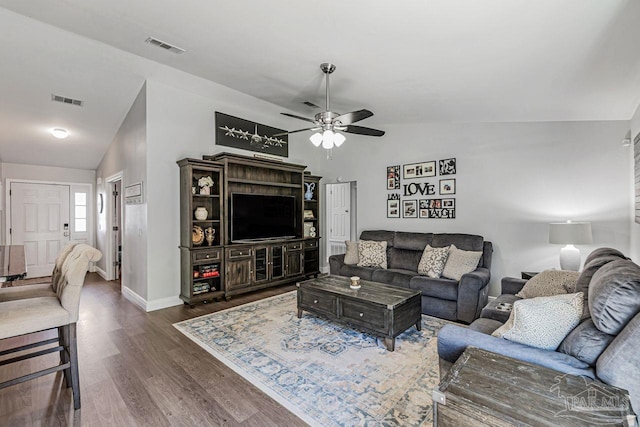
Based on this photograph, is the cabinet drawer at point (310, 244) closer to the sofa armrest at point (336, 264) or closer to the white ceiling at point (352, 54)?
the sofa armrest at point (336, 264)

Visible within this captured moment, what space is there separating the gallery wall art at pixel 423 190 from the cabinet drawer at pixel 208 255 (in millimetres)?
3011

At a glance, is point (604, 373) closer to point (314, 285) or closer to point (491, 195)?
point (314, 285)

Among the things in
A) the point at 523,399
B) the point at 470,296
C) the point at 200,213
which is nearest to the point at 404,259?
the point at 470,296

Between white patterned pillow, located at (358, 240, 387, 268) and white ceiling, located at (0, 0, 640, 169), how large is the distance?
2093 mm

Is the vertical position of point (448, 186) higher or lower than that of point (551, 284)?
higher

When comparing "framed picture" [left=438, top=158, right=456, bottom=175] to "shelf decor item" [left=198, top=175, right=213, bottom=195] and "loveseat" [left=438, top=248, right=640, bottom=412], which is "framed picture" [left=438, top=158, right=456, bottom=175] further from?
"shelf decor item" [left=198, top=175, right=213, bottom=195]

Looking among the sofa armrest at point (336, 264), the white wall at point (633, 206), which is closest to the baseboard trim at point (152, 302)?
the sofa armrest at point (336, 264)

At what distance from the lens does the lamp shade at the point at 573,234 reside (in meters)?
3.34

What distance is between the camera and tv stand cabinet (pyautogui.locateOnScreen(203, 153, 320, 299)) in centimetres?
455

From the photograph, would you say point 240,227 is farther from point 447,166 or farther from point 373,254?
point 447,166

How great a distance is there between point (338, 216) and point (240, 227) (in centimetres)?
234

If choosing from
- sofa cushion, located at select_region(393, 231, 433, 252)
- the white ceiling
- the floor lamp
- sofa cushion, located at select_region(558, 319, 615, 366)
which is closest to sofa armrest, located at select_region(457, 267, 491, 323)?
the floor lamp

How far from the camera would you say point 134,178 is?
4504mm

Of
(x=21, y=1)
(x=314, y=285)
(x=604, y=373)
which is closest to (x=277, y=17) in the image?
(x=21, y=1)
